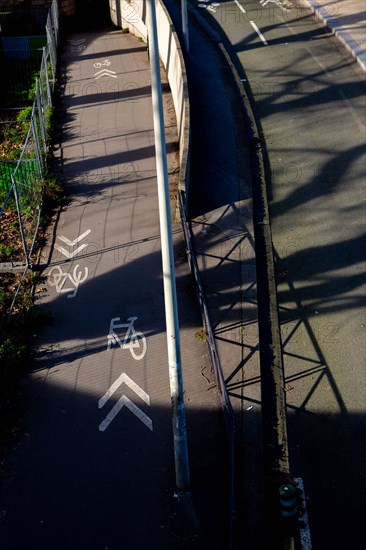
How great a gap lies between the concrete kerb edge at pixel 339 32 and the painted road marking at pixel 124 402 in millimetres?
14381

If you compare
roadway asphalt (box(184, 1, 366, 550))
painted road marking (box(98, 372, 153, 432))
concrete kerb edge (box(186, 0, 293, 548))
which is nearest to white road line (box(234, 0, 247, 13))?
roadway asphalt (box(184, 1, 366, 550))

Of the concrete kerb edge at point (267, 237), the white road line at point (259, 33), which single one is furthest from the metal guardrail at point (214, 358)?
the white road line at point (259, 33)

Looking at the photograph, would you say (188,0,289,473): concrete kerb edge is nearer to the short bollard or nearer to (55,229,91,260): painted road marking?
the short bollard

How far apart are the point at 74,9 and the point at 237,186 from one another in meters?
14.3

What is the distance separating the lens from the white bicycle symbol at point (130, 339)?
12219mm

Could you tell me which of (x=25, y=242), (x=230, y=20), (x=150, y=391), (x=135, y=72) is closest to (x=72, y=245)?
(x=25, y=242)

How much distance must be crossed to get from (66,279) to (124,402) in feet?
11.8

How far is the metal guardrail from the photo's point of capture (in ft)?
30.3

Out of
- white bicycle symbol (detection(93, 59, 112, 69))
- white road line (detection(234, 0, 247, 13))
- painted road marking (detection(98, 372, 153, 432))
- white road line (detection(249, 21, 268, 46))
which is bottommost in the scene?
painted road marking (detection(98, 372, 153, 432))

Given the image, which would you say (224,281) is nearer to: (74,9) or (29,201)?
(29,201)

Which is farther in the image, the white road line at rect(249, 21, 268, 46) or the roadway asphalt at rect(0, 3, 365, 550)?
the white road line at rect(249, 21, 268, 46)

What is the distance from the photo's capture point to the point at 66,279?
14.0 m

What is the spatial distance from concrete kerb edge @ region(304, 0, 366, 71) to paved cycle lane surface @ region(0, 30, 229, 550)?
8.59m

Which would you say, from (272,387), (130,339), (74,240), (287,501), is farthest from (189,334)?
(287,501)
